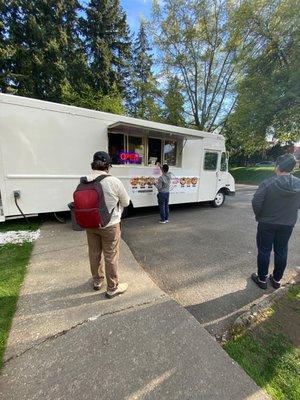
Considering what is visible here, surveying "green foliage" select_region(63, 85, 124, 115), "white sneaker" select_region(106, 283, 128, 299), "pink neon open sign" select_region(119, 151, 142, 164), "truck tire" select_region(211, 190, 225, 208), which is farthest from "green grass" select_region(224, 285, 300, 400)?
"green foliage" select_region(63, 85, 124, 115)

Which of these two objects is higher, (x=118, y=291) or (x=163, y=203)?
(x=163, y=203)

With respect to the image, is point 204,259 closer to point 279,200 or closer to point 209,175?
point 279,200

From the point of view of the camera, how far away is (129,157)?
7.66m

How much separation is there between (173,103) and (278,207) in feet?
69.1

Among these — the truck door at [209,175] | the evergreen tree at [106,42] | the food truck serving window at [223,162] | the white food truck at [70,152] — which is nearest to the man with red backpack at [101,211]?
the white food truck at [70,152]

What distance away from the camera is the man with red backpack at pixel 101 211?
2895 millimetres

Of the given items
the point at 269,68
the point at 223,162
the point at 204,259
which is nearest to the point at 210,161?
the point at 223,162

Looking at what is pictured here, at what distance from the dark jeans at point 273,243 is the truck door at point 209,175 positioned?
19.7 ft

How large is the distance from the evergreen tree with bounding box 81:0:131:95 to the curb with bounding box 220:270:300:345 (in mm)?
21948

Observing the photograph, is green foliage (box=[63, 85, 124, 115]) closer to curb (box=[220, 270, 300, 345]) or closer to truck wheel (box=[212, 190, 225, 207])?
truck wheel (box=[212, 190, 225, 207])

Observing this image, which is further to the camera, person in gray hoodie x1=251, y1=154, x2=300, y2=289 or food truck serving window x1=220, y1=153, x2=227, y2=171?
food truck serving window x1=220, y1=153, x2=227, y2=171

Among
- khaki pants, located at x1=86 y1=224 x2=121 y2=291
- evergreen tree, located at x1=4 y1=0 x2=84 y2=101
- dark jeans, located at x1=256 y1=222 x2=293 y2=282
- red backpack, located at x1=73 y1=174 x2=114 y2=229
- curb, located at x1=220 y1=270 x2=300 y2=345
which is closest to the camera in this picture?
curb, located at x1=220 y1=270 x2=300 y2=345

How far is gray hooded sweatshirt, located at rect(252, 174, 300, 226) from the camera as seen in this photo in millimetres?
3305

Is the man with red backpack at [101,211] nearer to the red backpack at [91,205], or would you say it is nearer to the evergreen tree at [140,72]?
the red backpack at [91,205]
